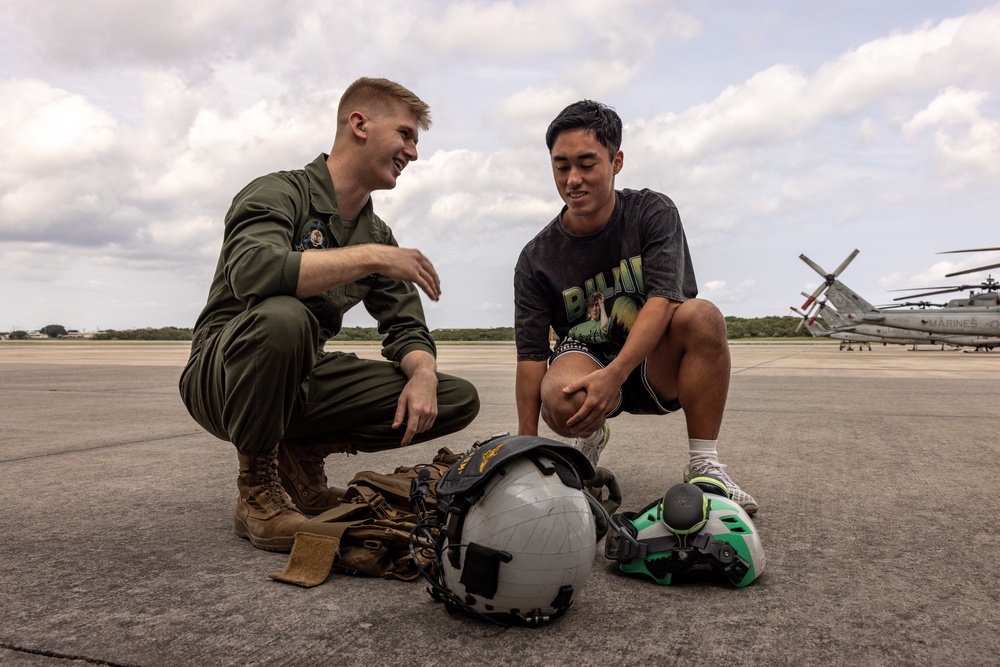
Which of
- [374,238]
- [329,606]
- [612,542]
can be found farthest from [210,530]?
[612,542]

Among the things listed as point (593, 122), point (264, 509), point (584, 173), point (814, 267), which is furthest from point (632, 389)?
point (814, 267)

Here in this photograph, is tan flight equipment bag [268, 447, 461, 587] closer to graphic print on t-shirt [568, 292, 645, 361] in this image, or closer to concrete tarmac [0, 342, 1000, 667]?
concrete tarmac [0, 342, 1000, 667]

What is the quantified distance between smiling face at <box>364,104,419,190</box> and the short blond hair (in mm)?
25

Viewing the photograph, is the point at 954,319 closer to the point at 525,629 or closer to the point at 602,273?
the point at 602,273

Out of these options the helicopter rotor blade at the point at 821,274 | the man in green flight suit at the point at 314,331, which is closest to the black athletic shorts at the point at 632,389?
the man in green flight suit at the point at 314,331

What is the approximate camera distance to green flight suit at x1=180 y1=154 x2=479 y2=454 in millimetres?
2453

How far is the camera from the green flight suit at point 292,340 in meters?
2.45

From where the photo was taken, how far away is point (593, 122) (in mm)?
3000

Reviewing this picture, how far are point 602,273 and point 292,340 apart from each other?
1506mm

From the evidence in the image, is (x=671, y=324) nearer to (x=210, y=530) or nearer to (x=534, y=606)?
(x=534, y=606)

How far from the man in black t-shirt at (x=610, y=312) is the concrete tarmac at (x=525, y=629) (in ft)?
1.55

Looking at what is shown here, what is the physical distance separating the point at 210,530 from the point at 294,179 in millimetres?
1374

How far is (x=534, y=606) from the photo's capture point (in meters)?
1.76

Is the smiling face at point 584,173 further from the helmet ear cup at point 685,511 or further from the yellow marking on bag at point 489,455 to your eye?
the yellow marking on bag at point 489,455
